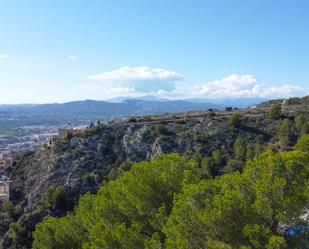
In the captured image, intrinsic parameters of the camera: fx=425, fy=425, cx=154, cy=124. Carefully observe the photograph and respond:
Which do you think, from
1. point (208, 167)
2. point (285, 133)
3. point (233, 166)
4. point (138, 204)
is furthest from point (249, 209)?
point (285, 133)

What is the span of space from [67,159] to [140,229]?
33.9 m

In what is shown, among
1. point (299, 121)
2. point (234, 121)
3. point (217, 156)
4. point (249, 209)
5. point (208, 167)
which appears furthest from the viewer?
point (234, 121)

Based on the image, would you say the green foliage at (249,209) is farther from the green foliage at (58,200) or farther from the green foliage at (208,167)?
the green foliage at (58,200)

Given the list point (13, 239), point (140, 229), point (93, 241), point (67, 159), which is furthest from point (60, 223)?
point (67, 159)

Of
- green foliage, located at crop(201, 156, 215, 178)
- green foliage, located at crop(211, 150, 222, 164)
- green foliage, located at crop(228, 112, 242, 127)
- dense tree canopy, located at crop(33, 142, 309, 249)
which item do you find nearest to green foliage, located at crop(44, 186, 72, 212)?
green foliage, located at crop(201, 156, 215, 178)

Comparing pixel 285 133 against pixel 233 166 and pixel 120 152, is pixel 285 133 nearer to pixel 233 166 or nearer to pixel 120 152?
pixel 233 166

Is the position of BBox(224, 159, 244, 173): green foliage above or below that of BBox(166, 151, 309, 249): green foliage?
below

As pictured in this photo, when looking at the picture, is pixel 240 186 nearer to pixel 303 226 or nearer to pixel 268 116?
pixel 303 226

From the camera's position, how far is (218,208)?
11031 millimetres

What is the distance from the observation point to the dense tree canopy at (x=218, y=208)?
35.9 ft

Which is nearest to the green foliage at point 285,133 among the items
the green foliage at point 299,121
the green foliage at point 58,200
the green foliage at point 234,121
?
the green foliage at point 299,121

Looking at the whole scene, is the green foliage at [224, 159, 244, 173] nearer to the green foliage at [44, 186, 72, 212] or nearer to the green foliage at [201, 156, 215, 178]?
the green foliage at [201, 156, 215, 178]

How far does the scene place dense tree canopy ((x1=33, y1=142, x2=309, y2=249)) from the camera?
10.9m

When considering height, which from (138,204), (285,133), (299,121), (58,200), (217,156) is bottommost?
(58,200)
